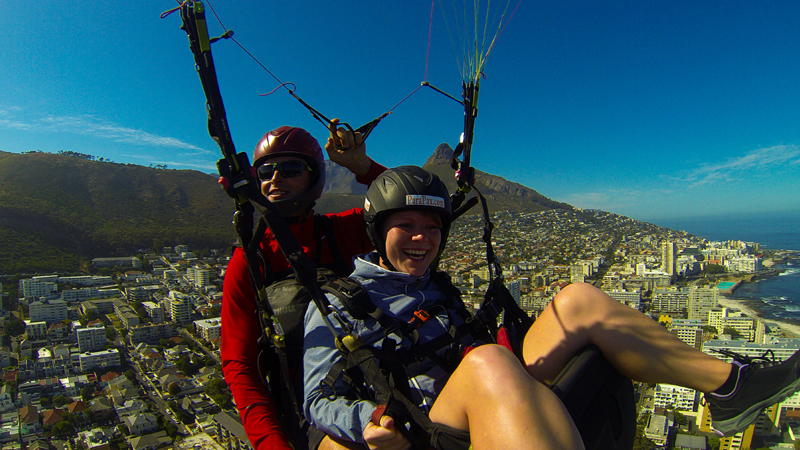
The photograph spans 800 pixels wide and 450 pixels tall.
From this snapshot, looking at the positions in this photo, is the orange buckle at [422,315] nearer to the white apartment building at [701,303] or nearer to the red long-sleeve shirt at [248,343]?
Answer: the red long-sleeve shirt at [248,343]

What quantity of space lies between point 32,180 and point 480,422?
80607mm

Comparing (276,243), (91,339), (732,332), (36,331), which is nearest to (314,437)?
(276,243)

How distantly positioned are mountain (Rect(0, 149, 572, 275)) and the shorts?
4166cm

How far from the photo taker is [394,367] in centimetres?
174

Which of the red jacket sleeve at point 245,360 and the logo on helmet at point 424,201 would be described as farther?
the logo on helmet at point 424,201

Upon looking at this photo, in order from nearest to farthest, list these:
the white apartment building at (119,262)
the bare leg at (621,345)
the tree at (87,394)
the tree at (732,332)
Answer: the bare leg at (621,345) → the tree at (732,332) → the tree at (87,394) → the white apartment building at (119,262)

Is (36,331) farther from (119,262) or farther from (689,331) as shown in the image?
(689,331)

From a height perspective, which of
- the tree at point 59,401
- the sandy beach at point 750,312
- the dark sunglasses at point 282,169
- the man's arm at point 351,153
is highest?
the man's arm at point 351,153

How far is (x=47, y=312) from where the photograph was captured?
2972 cm

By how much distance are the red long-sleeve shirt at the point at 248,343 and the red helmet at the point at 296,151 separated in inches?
7.5

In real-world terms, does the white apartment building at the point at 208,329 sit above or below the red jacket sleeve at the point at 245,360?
below

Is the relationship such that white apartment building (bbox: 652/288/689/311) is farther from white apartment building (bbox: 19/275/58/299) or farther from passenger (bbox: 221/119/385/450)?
white apartment building (bbox: 19/275/58/299)

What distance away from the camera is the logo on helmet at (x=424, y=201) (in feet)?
7.44

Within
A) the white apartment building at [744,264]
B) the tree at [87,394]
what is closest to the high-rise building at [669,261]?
the white apartment building at [744,264]
